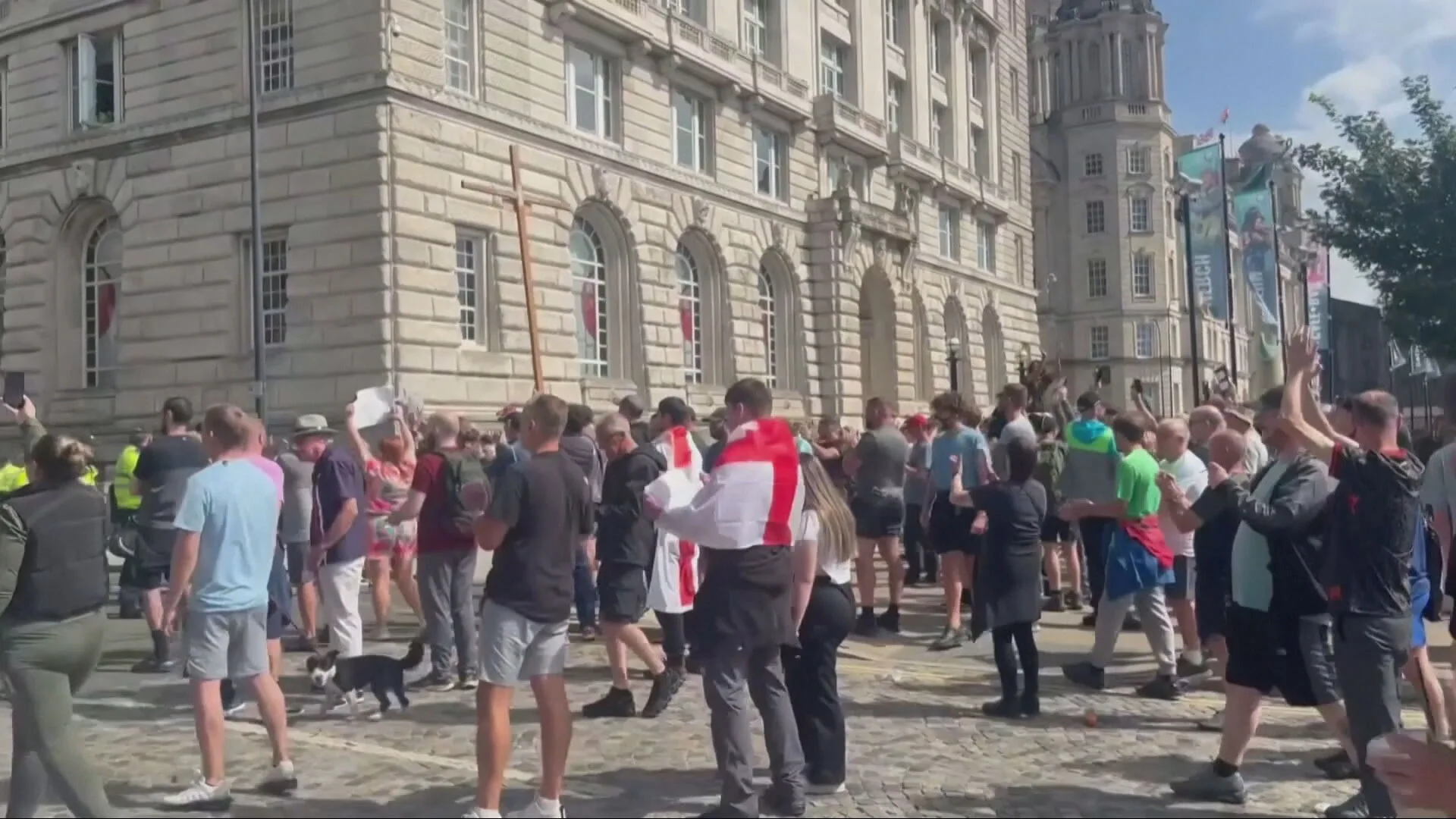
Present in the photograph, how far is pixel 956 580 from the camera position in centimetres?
1092

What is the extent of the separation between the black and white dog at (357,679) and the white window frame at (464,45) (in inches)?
622

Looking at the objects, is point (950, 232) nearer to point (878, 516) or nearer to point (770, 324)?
point (770, 324)

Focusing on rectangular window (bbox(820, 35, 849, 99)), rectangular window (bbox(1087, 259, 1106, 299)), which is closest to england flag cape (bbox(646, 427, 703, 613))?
rectangular window (bbox(820, 35, 849, 99))

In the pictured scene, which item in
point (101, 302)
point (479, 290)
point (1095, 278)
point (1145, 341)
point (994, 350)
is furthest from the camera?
point (1095, 278)

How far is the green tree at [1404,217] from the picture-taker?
17.2 metres

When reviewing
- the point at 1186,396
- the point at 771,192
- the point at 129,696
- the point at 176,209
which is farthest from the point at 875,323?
the point at 1186,396

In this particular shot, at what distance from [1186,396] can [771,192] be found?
50977 mm

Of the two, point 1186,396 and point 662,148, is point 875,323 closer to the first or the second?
point 662,148

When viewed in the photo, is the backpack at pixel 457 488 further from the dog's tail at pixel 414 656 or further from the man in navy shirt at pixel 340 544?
the dog's tail at pixel 414 656

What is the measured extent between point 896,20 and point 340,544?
34587 mm

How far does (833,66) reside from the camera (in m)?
35.9

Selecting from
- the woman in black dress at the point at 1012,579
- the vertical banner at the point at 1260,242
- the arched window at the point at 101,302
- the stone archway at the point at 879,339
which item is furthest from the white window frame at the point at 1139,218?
the woman in black dress at the point at 1012,579

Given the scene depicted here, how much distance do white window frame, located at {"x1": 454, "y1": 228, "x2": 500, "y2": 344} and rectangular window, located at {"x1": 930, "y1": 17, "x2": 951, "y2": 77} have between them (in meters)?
24.5

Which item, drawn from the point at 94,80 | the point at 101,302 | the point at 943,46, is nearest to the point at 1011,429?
the point at 101,302
